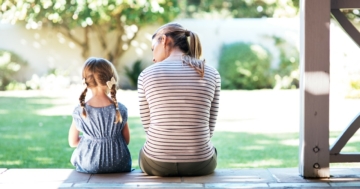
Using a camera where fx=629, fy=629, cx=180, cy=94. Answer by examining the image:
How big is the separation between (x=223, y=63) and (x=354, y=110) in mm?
5040

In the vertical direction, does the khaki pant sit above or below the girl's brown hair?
below

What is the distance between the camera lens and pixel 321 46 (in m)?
3.65

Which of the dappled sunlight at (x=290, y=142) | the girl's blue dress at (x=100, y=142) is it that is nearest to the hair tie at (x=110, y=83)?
the girl's blue dress at (x=100, y=142)

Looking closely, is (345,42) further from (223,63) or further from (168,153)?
(168,153)

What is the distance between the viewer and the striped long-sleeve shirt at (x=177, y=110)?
3566 mm

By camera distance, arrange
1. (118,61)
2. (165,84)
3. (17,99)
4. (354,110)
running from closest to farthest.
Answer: (165,84), (354,110), (17,99), (118,61)

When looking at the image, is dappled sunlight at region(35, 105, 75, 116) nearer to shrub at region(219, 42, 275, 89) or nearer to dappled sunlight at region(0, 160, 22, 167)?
dappled sunlight at region(0, 160, 22, 167)

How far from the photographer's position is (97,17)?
14.1 meters

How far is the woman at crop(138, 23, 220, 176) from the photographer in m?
3.57

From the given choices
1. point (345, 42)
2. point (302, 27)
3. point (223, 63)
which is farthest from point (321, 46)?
point (223, 63)

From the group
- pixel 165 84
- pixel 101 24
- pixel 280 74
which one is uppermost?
pixel 165 84

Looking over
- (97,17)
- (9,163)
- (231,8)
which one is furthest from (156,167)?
(231,8)

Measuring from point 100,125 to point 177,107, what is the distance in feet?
1.81

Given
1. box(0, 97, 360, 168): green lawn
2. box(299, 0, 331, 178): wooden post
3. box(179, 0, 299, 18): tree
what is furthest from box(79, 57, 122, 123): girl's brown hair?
box(179, 0, 299, 18): tree
